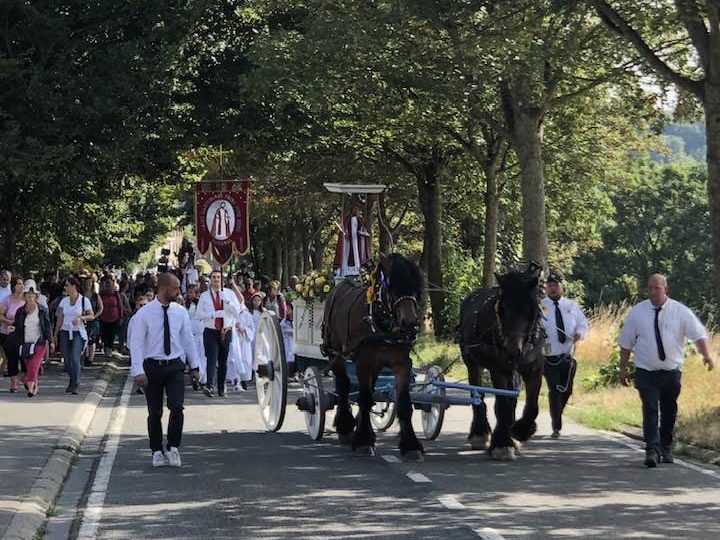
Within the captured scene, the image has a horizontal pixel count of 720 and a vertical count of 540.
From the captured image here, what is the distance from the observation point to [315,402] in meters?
14.8

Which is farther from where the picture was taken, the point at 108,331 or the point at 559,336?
the point at 108,331

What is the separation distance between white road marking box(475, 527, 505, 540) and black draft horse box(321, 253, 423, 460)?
3547 millimetres

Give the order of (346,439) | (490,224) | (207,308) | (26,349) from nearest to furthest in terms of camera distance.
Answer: (346,439), (26,349), (207,308), (490,224)

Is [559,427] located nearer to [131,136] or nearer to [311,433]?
[311,433]

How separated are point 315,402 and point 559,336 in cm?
294

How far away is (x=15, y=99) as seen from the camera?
2594cm

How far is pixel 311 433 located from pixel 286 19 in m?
15.9

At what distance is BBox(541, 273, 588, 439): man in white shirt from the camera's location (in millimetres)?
15477

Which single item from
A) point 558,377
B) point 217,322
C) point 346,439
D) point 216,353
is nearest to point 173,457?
point 346,439

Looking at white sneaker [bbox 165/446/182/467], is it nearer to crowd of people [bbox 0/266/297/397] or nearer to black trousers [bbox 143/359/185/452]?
black trousers [bbox 143/359/185/452]

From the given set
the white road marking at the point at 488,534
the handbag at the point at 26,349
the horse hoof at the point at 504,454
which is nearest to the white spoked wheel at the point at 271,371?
the horse hoof at the point at 504,454

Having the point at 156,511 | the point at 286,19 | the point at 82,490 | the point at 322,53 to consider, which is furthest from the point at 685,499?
the point at 286,19

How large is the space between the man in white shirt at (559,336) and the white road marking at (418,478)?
12.1 feet

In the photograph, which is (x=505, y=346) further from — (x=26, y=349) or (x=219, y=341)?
(x=26, y=349)
